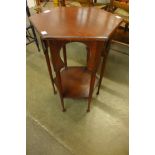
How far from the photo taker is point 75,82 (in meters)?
1.76

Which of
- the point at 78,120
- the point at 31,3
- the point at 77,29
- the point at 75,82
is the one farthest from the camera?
the point at 31,3

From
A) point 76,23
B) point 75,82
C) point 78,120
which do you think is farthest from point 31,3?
point 78,120

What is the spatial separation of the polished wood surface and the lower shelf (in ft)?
1.73

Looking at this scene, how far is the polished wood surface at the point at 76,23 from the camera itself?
113 centimetres

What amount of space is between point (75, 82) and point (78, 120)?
1.23 ft

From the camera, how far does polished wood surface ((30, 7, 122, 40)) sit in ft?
3.71

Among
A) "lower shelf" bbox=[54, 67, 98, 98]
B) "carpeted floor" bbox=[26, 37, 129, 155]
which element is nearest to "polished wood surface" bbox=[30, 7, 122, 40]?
"lower shelf" bbox=[54, 67, 98, 98]

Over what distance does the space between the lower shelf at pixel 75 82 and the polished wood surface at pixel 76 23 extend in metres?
0.53

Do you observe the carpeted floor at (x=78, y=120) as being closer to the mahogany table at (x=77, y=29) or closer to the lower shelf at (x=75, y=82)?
the lower shelf at (x=75, y=82)

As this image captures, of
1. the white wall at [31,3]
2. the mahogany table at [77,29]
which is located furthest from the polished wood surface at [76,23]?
the white wall at [31,3]

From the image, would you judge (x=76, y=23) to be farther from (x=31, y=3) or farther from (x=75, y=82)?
(x=31, y=3)

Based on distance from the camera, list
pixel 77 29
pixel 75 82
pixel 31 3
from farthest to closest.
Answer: pixel 31 3, pixel 75 82, pixel 77 29

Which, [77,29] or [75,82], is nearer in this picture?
[77,29]
